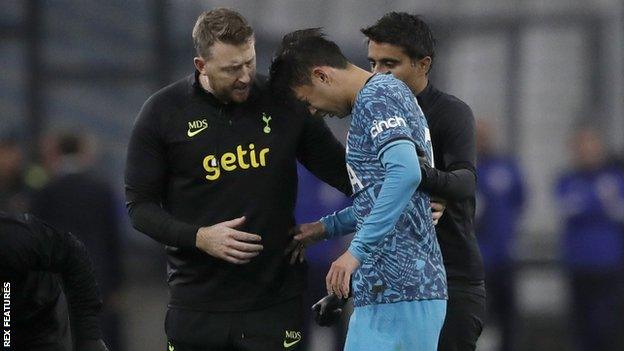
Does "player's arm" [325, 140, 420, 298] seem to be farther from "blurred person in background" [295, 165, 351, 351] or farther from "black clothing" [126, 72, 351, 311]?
"blurred person in background" [295, 165, 351, 351]

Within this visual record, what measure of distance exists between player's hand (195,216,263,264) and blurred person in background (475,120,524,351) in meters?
3.91

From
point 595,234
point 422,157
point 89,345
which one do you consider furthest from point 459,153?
point 595,234

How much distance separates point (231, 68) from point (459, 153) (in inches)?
32.5

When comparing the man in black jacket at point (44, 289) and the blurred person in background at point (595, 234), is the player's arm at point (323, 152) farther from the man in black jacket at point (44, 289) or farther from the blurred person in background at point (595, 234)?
the blurred person in background at point (595, 234)

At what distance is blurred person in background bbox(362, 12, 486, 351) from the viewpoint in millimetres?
4547

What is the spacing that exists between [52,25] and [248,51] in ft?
19.1

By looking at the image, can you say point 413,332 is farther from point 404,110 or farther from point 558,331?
point 558,331

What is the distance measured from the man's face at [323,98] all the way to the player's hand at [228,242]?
48cm

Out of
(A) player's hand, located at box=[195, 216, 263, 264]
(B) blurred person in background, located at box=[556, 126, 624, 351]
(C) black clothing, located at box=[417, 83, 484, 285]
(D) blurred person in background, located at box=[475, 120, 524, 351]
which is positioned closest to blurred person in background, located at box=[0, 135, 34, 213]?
(D) blurred person in background, located at box=[475, 120, 524, 351]

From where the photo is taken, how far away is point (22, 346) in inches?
165

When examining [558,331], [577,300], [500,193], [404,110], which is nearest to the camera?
[404,110]

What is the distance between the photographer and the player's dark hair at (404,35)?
4562mm

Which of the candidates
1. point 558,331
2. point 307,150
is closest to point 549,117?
point 558,331

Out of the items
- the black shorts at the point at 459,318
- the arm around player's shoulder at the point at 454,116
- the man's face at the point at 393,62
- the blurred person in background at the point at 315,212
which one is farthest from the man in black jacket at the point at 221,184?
the blurred person in background at the point at 315,212
